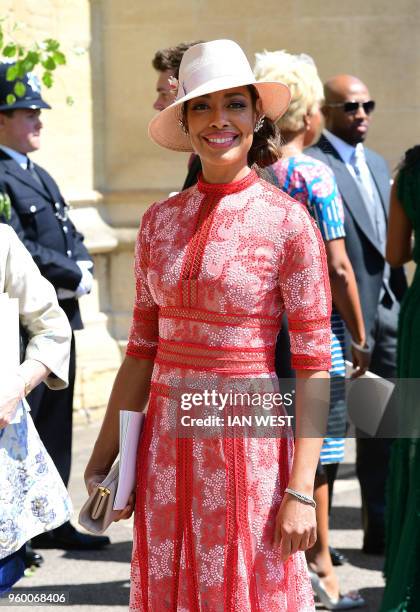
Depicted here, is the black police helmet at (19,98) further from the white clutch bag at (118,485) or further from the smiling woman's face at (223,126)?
the white clutch bag at (118,485)

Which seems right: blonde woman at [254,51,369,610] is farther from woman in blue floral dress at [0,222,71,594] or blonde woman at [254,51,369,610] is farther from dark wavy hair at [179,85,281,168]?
woman in blue floral dress at [0,222,71,594]

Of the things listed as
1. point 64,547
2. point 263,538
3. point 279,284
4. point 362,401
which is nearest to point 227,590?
point 263,538

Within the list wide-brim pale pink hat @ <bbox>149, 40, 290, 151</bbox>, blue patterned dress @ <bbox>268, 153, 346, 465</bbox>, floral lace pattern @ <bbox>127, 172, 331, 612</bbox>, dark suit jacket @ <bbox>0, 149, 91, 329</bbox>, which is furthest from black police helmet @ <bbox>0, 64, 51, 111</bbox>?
floral lace pattern @ <bbox>127, 172, 331, 612</bbox>

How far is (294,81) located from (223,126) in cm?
189

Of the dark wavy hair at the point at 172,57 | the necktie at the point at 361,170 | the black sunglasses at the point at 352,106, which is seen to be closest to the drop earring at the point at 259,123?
the dark wavy hair at the point at 172,57

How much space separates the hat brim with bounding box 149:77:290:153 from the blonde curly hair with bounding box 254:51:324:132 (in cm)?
147

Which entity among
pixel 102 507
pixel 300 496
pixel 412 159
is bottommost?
pixel 102 507

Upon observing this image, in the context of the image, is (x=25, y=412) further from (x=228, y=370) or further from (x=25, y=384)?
(x=228, y=370)

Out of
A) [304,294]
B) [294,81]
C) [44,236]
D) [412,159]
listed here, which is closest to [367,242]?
[294,81]

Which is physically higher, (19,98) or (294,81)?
(294,81)

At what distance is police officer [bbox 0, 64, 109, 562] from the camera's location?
18.4 feet

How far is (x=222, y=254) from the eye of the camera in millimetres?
3051

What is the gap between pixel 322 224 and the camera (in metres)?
4.84

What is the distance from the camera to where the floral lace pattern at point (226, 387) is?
9.89ft
